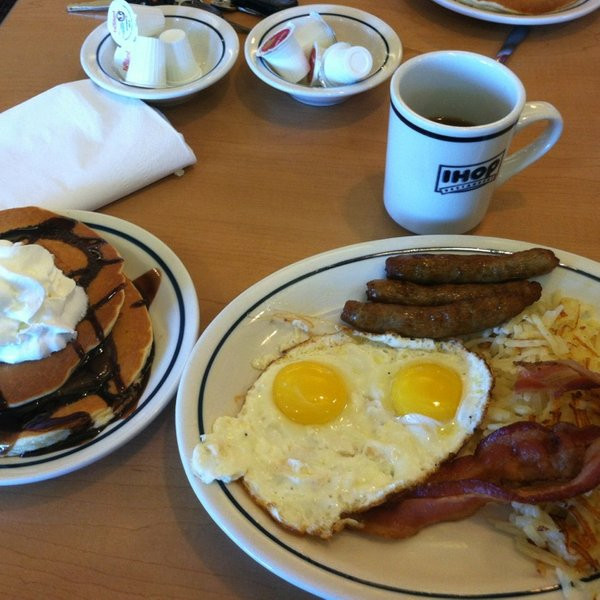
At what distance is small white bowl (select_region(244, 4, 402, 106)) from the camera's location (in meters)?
1.65

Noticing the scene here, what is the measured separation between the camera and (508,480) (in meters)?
1.00

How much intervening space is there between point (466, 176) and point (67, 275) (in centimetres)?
88

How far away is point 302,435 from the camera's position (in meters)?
1.09

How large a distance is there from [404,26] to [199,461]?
1629mm

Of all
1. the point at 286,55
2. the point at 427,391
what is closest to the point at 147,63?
the point at 286,55

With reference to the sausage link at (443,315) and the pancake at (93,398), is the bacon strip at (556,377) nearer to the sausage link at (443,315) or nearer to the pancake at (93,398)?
the sausage link at (443,315)

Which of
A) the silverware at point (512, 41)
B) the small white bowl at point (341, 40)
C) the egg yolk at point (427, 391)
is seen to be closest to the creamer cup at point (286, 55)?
the small white bowl at point (341, 40)

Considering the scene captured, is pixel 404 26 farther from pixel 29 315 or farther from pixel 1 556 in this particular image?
pixel 1 556

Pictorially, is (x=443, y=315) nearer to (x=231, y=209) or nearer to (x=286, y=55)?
(x=231, y=209)

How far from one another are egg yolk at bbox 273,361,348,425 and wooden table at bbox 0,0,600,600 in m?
0.24

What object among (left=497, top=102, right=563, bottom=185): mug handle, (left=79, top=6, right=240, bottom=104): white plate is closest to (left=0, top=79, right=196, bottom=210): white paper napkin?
(left=79, top=6, right=240, bottom=104): white plate

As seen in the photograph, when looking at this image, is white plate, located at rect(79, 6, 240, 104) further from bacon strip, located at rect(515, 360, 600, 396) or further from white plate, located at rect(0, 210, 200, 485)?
bacon strip, located at rect(515, 360, 600, 396)

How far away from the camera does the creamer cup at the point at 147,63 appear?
66.0 inches

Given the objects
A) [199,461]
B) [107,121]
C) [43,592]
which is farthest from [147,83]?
[43,592]
